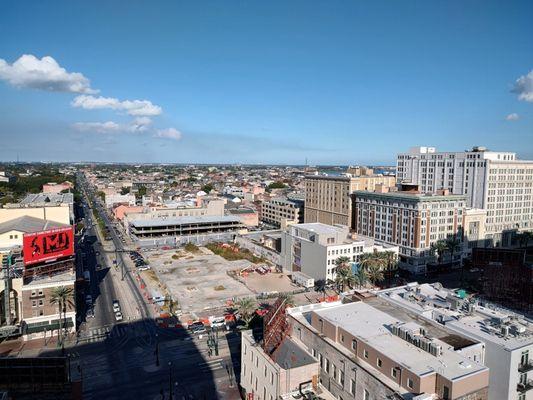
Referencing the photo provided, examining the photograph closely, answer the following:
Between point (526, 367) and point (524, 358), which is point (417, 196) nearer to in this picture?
point (524, 358)

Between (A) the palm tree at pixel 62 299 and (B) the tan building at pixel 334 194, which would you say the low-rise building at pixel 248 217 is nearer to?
(B) the tan building at pixel 334 194

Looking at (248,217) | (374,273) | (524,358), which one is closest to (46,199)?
(248,217)

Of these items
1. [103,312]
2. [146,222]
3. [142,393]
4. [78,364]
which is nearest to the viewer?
[142,393]

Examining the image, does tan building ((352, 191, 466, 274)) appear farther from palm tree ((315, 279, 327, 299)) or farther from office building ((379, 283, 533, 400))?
office building ((379, 283, 533, 400))

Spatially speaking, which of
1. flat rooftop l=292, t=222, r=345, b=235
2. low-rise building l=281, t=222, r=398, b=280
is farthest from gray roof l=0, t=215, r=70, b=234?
flat rooftop l=292, t=222, r=345, b=235

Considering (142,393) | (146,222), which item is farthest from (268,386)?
(146,222)

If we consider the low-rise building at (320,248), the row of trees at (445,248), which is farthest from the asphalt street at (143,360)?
the row of trees at (445,248)

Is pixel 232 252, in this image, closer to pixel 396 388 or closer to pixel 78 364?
pixel 78 364
